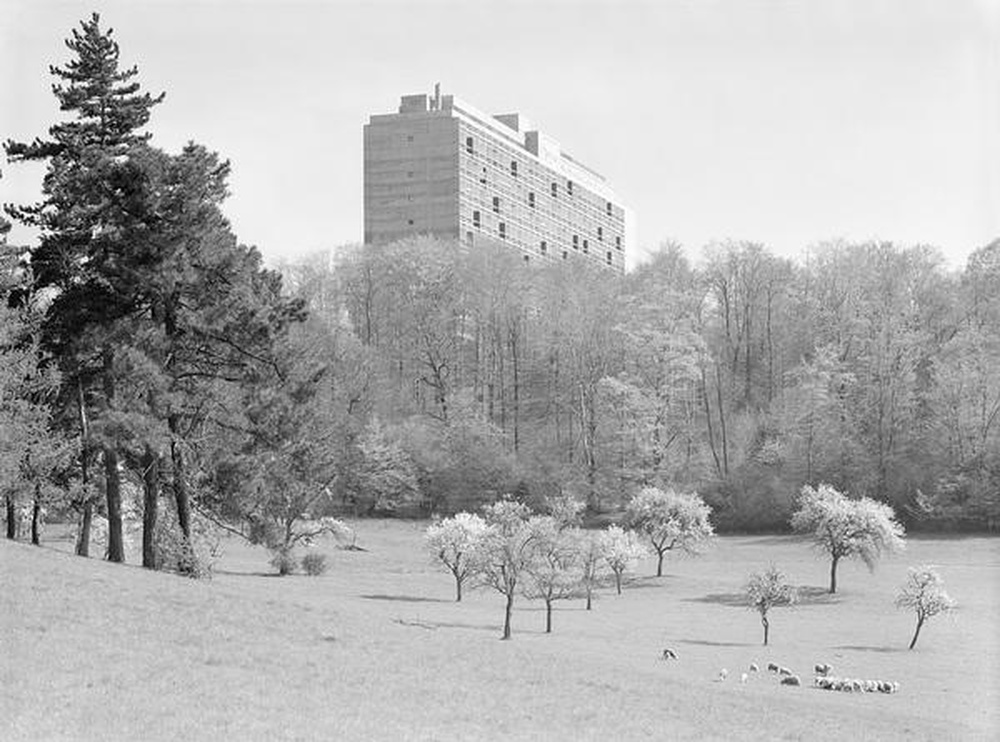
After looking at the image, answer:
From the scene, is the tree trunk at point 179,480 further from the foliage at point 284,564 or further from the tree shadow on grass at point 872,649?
the tree shadow on grass at point 872,649

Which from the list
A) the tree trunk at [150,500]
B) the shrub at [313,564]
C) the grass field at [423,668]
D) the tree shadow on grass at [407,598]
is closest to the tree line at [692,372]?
A: the shrub at [313,564]

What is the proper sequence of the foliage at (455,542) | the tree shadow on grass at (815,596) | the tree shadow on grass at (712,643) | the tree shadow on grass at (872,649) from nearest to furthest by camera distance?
the tree shadow on grass at (872,649) < the tree shadow on grass at (712,643) < the tree shadow on grass at (815,596) < the foliage at (455,542)

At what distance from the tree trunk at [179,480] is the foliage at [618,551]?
24900mm

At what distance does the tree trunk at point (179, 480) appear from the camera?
110 feet

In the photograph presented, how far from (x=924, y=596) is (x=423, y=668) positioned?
904 inches

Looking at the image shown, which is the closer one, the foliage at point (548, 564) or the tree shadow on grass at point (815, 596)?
the foliage at point (548, 564)

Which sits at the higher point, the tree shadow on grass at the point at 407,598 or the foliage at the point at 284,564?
the foliage at the point at 284,564

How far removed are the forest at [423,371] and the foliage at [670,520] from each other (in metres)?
7.32

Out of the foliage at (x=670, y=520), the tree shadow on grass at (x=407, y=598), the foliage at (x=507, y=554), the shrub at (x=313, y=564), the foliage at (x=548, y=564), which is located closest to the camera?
the foliage at (x=507, y=554)

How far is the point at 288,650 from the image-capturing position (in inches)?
968

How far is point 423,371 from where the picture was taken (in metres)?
86.5

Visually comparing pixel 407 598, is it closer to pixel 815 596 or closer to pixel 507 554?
pixel 507 554

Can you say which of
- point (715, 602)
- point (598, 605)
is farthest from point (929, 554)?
point (598, 605)

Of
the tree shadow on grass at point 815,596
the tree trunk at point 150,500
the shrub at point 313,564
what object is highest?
the tree trunk at point 150,500
